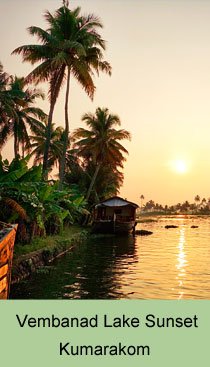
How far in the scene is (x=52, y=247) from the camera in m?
17.3

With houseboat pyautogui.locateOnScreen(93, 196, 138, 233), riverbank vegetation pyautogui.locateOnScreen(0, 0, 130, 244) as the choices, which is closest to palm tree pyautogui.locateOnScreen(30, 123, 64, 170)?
riverbank vegetation pyautogui.locateOnScreen(0, 0, 130, 244)

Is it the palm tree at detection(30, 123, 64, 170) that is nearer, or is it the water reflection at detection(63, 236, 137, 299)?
the water reflection at detection(63, 236, 137, 299)

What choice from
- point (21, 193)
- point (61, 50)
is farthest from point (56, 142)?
point (21, 193)

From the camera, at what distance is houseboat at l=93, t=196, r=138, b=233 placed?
111 ft

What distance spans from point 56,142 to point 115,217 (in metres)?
10.3

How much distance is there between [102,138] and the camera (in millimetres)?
39500

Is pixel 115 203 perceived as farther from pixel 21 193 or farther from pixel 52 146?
pixel 21 193

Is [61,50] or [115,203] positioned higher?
[61,50]

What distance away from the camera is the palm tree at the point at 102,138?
3959cm

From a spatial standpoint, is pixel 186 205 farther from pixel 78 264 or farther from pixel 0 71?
pixel 78 264

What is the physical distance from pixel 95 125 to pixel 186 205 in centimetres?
12929

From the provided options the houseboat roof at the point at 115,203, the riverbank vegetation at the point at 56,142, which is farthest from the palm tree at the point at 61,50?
the houseboat roof at the point at 115,203

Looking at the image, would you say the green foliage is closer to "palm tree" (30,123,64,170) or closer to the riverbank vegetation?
the riverbank vegetation

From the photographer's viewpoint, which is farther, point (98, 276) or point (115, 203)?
point (115, 203)
